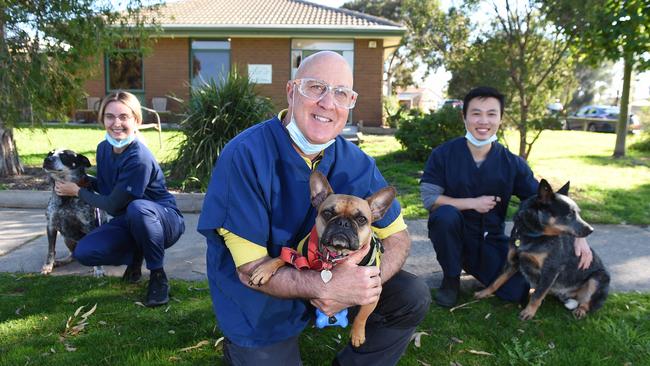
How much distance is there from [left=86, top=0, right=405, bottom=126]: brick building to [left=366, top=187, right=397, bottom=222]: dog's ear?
1446 cm

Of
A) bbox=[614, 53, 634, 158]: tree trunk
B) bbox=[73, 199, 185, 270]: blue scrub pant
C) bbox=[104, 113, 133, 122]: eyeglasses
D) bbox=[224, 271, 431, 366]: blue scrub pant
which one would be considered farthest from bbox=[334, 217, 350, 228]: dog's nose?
bbox=[614, 53, 634, 158]: tree trunk

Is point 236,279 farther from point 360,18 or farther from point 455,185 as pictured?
point 360,18

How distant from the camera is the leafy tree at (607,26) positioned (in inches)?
261

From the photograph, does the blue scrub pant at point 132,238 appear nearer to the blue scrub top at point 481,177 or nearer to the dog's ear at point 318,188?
the dog's ear at point 318,188

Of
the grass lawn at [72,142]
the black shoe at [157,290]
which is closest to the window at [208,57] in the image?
the grass lawn at [72,142]

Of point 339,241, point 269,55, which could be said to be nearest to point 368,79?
point 269,55

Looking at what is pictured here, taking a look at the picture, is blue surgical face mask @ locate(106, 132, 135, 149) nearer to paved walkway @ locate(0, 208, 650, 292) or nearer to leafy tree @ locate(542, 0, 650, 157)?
paved walkway @ locate(0, 208, 650, 292)


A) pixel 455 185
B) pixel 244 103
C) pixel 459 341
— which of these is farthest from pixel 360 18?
pixel 459 341

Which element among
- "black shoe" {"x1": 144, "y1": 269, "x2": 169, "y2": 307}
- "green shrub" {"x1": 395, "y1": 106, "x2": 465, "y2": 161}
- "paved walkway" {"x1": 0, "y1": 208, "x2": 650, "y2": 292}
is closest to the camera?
"black shoe" {"x1": 144, "y1": 269, "x2": 169, "y2": 307}

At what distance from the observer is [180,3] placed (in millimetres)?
20594

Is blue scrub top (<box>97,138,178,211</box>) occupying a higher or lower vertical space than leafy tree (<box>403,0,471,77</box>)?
lower

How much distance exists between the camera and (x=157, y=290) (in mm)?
3758

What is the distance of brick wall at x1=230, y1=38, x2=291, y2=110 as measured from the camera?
682 inches

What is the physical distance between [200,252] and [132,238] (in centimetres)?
119
